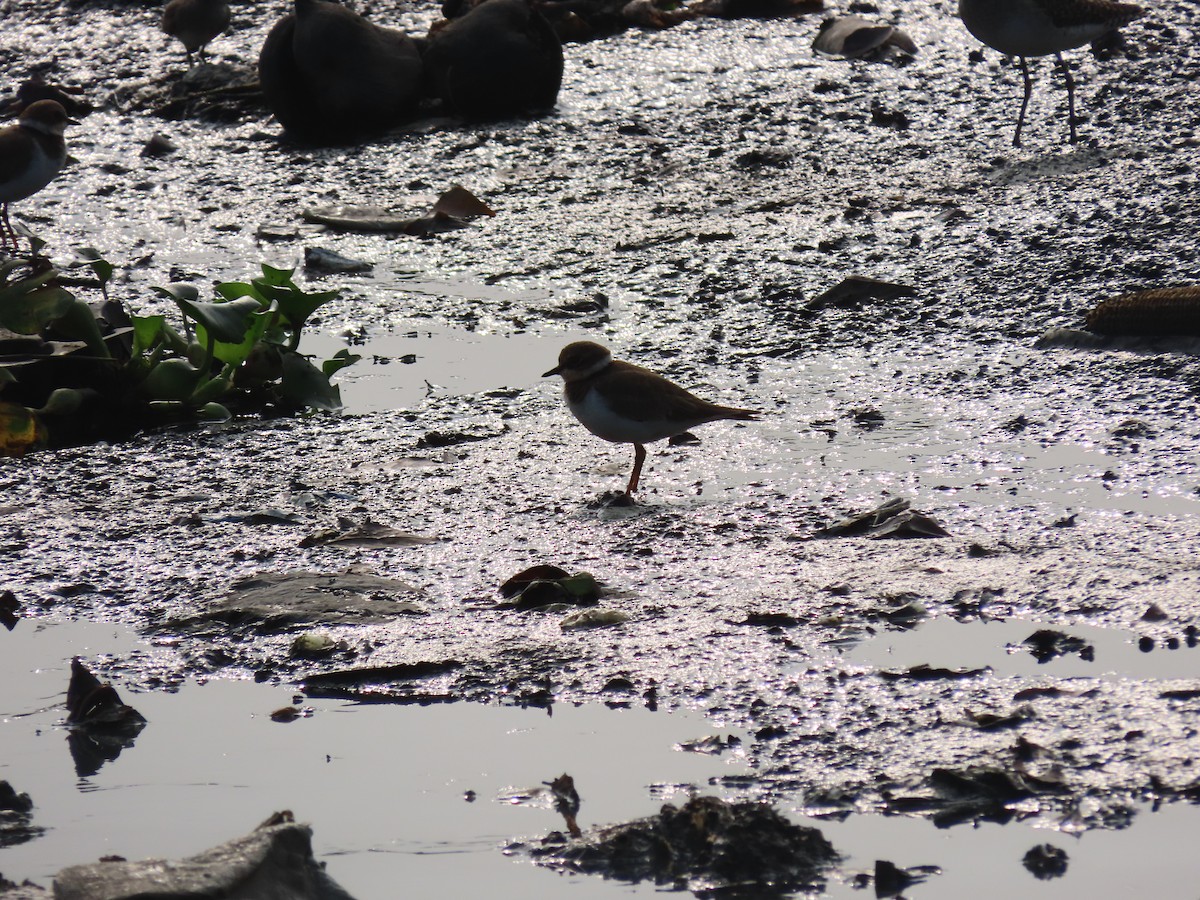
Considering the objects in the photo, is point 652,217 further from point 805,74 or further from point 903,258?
point 805,74

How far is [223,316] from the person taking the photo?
20.5 feet

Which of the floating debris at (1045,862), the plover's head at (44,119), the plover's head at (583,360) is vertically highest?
the plover's head at (44,119)

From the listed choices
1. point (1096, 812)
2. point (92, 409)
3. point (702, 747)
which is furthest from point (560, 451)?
point (1096, 812)

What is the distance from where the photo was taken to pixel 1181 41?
11.1 meters

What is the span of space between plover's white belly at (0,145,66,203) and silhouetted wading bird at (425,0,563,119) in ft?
9.82

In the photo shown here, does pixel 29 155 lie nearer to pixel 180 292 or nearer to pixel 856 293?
pixel 180 292

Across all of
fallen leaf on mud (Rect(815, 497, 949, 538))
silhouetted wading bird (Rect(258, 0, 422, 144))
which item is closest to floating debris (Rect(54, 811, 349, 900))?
fallen leaf on mud (Rect(815, 497, 949, 538))

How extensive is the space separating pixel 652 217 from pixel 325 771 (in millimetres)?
5701

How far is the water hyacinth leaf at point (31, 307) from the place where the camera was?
644 cm

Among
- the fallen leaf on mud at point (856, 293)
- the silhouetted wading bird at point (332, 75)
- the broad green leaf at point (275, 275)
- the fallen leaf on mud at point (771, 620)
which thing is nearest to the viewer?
the fallen leaf on mud at point (771, 620)

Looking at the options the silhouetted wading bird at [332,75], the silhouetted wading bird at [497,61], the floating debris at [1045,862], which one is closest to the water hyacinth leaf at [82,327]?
the silhouetted wading bird at [332,75]

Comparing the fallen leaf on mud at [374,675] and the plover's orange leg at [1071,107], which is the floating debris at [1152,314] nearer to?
the plover's orange leg at [1071,107]

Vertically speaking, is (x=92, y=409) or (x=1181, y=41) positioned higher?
(x=1181, y=41)

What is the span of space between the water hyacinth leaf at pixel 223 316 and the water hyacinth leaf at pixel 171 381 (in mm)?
187
